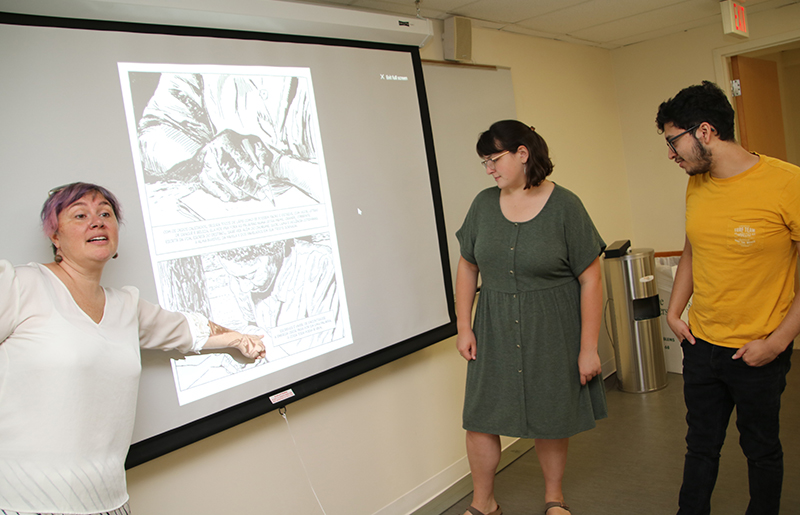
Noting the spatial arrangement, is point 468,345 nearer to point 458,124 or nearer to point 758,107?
point 458,124

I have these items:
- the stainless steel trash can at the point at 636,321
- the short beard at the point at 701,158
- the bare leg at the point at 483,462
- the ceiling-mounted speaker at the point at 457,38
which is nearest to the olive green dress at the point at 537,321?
the bare leg at the point at 483,462

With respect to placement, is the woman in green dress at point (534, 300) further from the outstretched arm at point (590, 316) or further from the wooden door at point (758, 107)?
the wooden door at point (758, 107)

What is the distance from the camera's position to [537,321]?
203 cm

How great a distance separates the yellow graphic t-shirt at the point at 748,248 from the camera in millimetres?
1655

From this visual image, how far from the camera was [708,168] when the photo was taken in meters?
1.76

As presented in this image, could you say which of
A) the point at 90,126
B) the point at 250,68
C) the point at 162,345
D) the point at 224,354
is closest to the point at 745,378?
the point at 224,354

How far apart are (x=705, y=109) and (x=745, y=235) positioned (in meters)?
0.41

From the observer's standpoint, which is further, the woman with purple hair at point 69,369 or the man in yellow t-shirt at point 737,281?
the man in yellow t-shirt at point 737,281

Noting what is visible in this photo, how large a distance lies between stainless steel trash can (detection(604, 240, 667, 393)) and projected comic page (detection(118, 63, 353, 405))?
7.52 ft

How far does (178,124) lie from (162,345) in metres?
0.68

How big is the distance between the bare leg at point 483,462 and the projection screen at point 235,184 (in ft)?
1.56

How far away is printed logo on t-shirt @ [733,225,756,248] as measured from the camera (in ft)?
5.51

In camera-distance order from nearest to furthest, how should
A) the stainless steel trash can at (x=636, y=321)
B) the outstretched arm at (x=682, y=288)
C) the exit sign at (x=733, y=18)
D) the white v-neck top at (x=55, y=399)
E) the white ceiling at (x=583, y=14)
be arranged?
the white v-neck top at (x=55, y=399) → the outstretched arm at (x=682, y=288) → the white ceiling at (x=583, y=14) → the exit sign at (x=733, y=18) → the stainless steel trash can at (x=636, y=321)

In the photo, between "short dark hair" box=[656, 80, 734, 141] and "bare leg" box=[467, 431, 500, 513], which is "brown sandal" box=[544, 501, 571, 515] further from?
"short dark hair" box=[656, 80, 734, 141]
